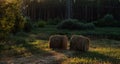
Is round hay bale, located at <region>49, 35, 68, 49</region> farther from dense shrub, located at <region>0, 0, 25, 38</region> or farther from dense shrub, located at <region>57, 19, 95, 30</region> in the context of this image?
dense shrub, located at <region>57, 19, 95, 30</region>

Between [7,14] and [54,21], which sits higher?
[7,14]

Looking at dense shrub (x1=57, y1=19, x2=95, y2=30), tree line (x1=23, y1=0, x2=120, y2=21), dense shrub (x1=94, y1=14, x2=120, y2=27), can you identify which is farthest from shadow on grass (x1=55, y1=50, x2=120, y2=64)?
tree line (x1=23, y1=0, x2=120, y2=21)

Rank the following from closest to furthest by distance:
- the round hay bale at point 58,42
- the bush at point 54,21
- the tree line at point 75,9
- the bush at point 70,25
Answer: the round hay bale at point 58,42 < the bush at point 70,25 < the bush at point 54,21 < the tree line at point 75,9

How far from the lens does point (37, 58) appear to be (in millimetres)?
11602

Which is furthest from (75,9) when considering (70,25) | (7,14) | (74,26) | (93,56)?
(93,56)

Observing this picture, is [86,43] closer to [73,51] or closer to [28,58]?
[73,51]

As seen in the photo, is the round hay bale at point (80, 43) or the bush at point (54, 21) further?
the bush at point (54, 21)

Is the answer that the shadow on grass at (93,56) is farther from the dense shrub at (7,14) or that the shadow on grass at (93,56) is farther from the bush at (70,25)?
the bush at (70,25)

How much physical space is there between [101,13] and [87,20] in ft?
4.30

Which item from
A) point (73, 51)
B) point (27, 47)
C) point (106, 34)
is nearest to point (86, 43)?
point (73, 51)

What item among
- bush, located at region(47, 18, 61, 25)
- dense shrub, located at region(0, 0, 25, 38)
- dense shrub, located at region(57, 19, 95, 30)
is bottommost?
bush, located at region(47, 18, 61, 25)

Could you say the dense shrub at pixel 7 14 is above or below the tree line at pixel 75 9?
above

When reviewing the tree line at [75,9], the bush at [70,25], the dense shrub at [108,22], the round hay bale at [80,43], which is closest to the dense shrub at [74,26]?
the bush at [70,25]

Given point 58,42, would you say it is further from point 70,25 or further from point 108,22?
point 108,22
